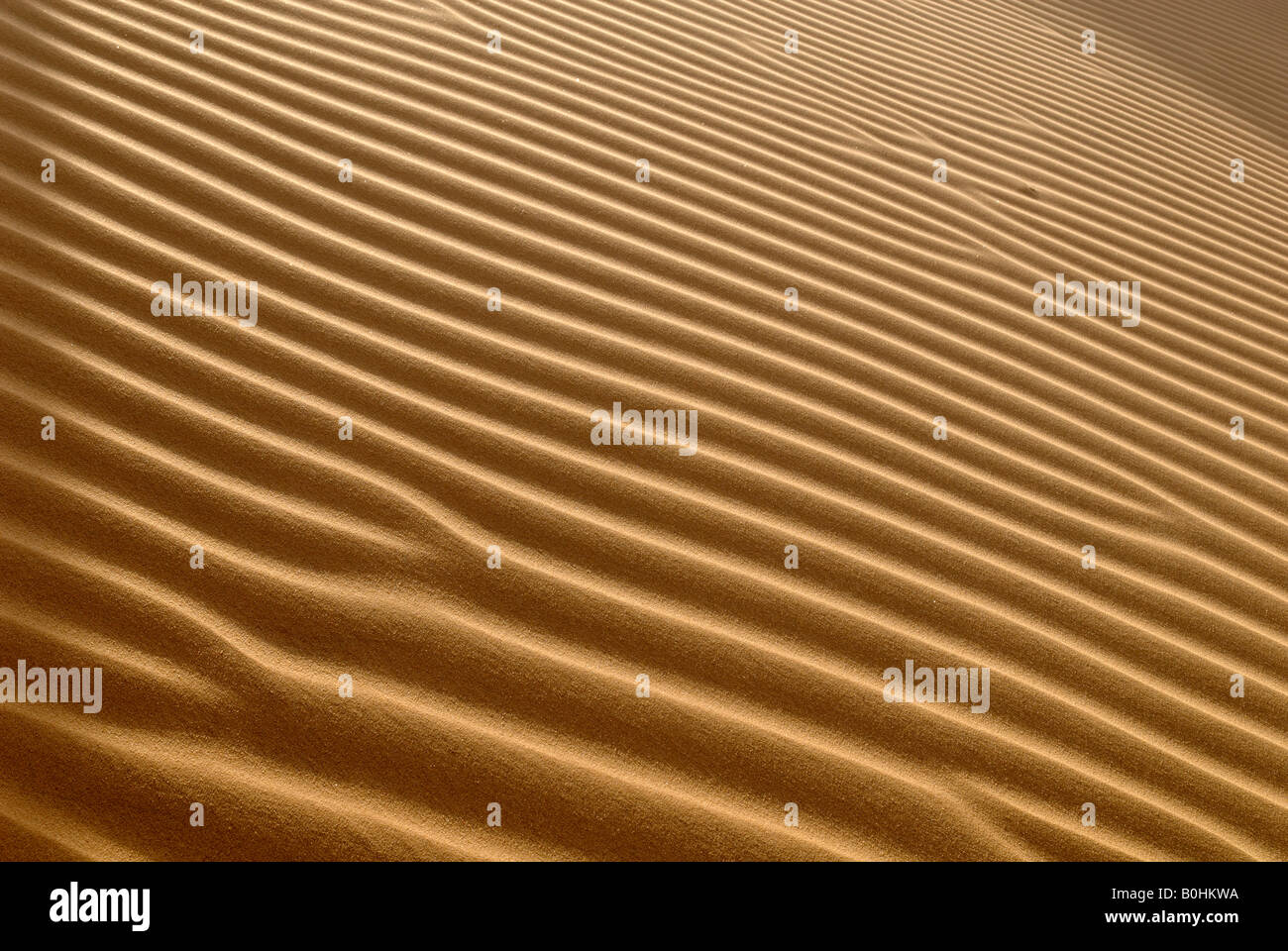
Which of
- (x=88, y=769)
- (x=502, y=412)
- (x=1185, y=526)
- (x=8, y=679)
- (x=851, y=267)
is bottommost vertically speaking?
(x=88, y=769)

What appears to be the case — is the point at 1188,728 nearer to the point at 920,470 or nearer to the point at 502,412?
the point at 920,470

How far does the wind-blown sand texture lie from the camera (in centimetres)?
183

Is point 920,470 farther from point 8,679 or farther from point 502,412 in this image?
point 8,679

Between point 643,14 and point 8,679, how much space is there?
372 cm

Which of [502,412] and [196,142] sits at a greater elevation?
[196,142]

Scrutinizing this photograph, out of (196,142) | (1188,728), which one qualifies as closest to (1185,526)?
(1188,728)

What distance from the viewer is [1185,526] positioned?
268 centimetres

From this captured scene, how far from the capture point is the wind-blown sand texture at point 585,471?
1.83 m

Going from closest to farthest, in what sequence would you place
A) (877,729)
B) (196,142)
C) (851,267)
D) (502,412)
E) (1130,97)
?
(877,729) → (502,412) → (196,142) → (851,267) → (1130,97)

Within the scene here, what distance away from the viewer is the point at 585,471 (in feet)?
7.81
